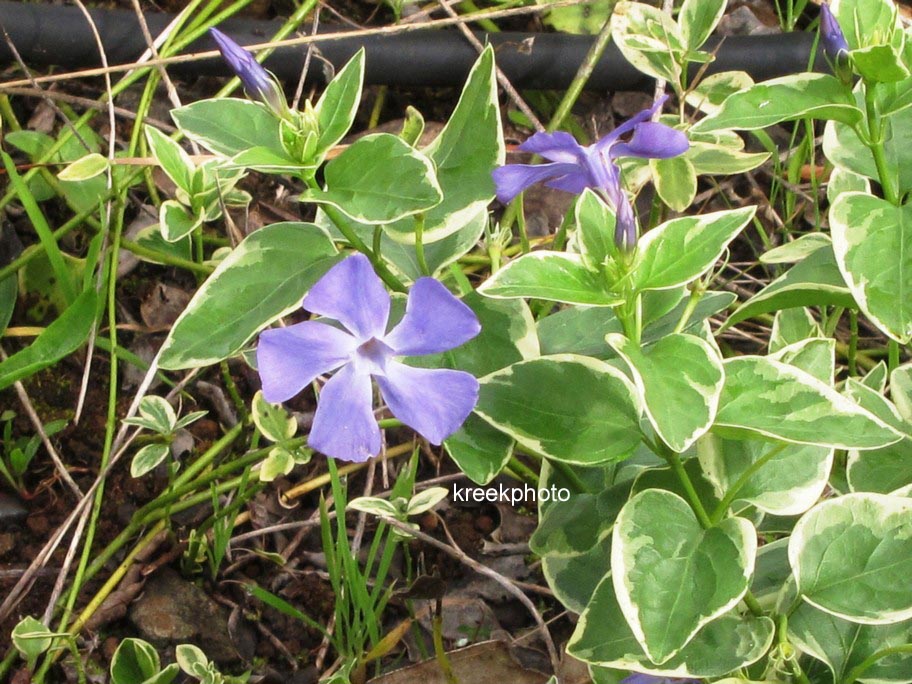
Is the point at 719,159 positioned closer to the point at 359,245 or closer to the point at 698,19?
the point at 698,19

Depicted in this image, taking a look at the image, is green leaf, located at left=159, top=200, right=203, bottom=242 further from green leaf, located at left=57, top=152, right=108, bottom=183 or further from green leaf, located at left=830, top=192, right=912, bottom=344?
green leaf, located at left=830, top=192, right=912, bottom=344

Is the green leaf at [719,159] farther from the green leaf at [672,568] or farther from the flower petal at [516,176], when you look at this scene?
the green leaf at [672,568]

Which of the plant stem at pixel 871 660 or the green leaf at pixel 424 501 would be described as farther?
the green leaf at pixel 424 501

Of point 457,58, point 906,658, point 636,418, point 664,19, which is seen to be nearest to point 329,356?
point 636,418

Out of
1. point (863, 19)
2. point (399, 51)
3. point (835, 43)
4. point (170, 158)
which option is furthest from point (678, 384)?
point (399, 51)

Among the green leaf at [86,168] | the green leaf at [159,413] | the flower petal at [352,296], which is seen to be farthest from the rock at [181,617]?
the flower petal at [352,296]

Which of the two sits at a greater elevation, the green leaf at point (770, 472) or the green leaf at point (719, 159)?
the green leaf at point (719, 159)
